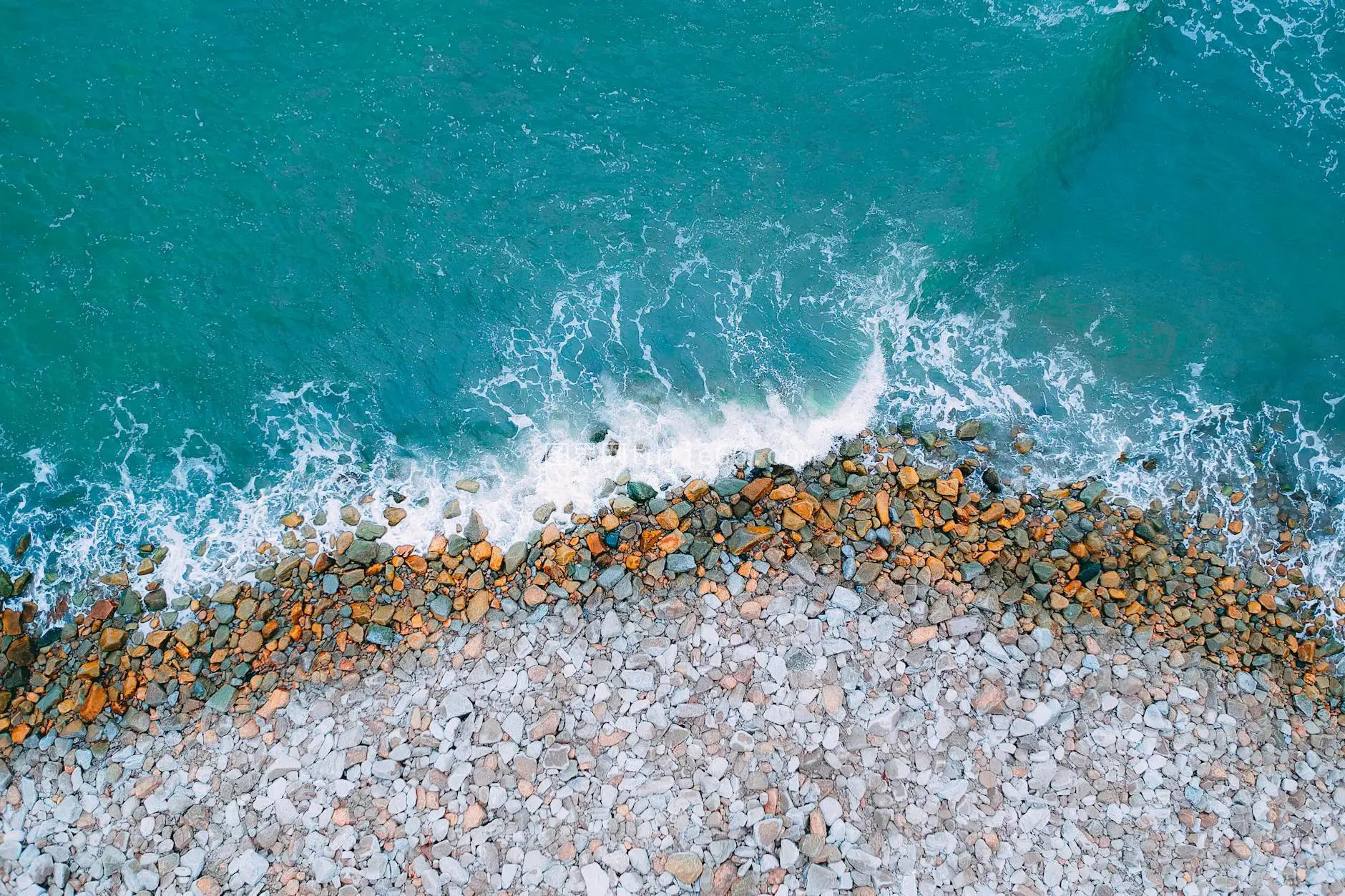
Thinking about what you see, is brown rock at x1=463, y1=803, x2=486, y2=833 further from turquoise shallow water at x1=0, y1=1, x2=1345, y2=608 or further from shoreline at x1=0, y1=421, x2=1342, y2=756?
turquoise shallow water at x1=0, y1=1, x2=1345, y2=608

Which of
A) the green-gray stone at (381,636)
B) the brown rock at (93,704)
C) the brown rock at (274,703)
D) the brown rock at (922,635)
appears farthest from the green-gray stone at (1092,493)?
the brown rock at (93,704)

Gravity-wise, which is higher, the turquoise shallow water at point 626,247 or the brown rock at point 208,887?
the turquoise shallow water at point 626,247

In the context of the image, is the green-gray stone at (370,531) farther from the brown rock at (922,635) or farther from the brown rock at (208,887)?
the brown rock at (922,635)

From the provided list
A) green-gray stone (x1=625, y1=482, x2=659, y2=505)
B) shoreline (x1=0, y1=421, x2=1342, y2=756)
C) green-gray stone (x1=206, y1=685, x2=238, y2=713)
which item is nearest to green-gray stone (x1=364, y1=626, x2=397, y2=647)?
shoreline (x1=0, y1=421, x2=1342, y2=756)

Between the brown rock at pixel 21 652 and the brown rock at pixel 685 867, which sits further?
the brown rock at pixel 21 652

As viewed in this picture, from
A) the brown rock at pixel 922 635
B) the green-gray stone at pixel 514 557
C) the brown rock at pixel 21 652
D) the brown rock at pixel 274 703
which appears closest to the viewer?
the brown rock at pixel 274 703

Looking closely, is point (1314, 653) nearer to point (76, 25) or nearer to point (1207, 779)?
point (1207, 779)

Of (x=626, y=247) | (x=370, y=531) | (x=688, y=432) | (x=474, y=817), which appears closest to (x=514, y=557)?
(x=370, y=531)
